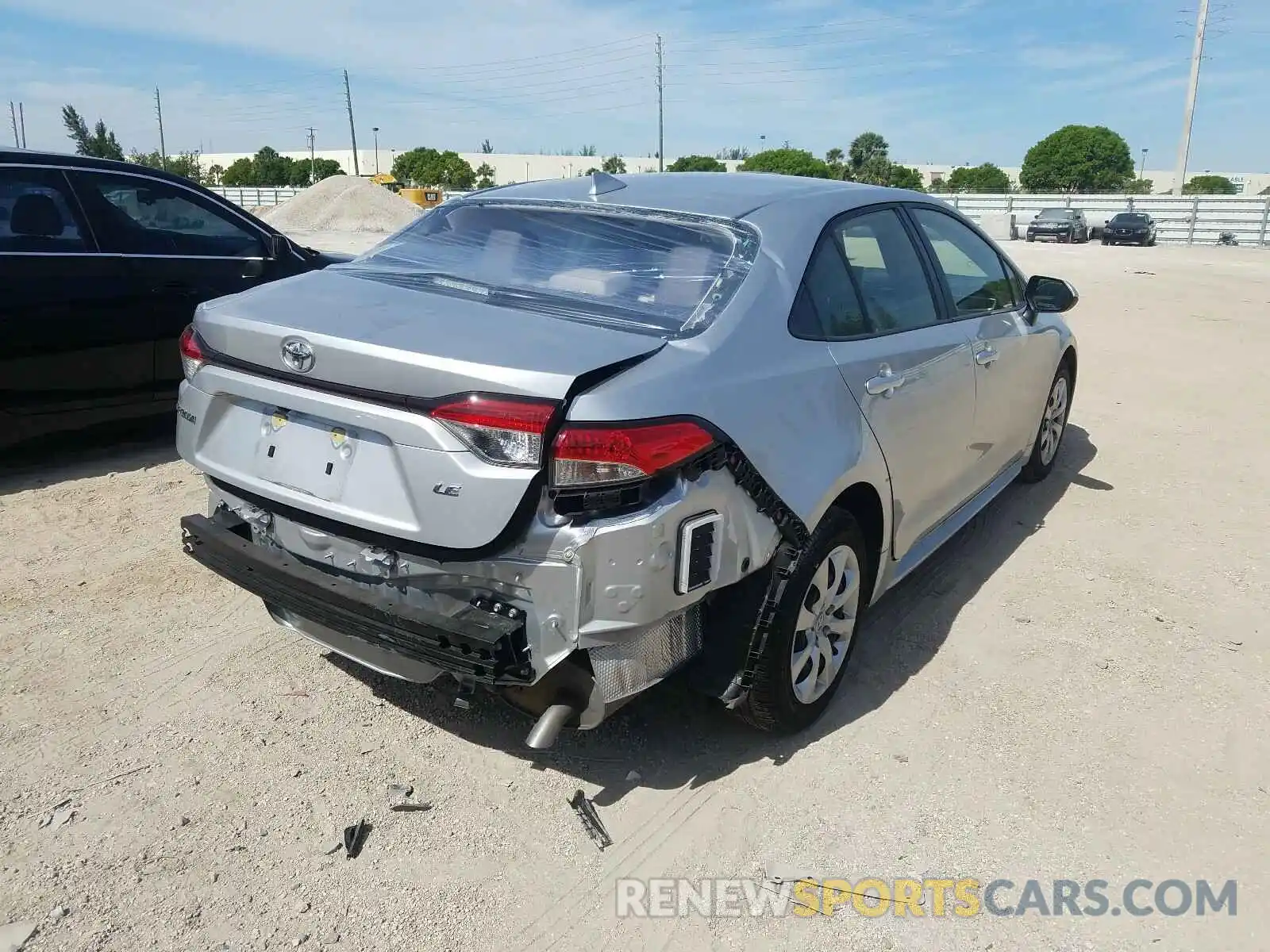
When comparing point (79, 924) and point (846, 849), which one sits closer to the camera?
point (79, 924)

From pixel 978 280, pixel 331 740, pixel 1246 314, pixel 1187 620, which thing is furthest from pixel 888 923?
pixel 1246 314

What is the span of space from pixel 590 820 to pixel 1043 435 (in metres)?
3.94

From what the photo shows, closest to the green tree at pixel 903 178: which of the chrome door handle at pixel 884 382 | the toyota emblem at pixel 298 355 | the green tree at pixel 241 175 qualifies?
the green tree at pixel 241 175

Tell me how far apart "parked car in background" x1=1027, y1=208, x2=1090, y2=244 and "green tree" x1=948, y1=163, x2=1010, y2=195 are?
46.3 meters

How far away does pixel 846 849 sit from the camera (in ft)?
8.52

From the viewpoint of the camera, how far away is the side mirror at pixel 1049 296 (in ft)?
15.3

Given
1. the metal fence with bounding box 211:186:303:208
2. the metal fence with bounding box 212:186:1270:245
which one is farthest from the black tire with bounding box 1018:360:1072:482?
the metal fence with bounding box 211:186:303:208

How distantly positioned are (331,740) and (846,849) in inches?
64.1

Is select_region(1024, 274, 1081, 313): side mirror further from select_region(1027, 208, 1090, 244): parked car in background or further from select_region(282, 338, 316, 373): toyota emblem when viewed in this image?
select_region(1027, 208, 1090, 244): parked car in background

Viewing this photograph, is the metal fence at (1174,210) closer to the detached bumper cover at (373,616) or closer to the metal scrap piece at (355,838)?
the detached bumper cover at (373,616)

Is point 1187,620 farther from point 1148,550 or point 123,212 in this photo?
point 123,212

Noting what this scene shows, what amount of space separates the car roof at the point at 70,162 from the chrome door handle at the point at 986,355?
183 inches

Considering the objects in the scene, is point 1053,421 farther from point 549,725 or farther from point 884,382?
point 549,725

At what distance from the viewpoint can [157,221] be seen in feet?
18.6
